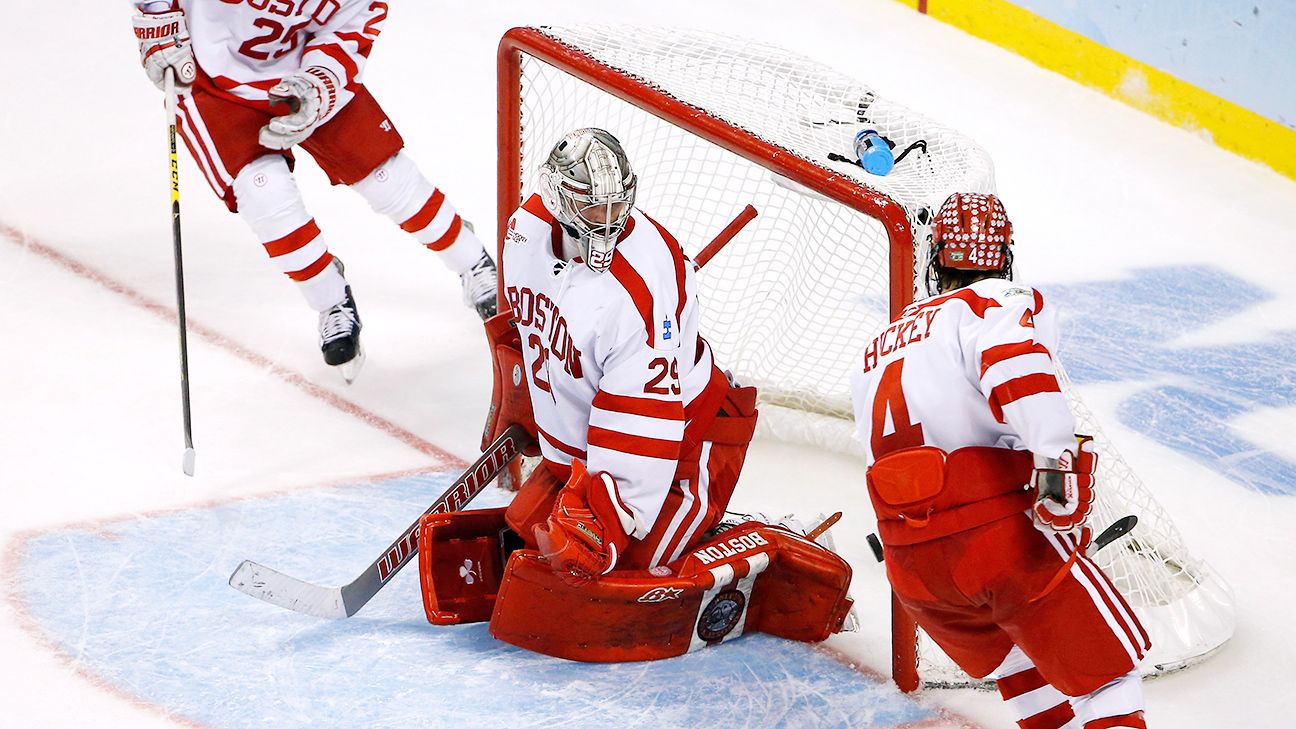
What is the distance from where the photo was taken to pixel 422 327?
4.36 metres

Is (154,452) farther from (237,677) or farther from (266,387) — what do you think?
(237,677)

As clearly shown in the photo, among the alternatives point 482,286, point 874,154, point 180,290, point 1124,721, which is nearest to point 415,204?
point 482,286

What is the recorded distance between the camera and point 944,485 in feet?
7.28

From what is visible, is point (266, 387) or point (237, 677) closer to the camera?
point (237, 677)

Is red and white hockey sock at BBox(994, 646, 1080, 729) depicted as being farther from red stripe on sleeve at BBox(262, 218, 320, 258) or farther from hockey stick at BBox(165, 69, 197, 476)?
red stripe on sleeve at BBox(262, 218, 320, 258)

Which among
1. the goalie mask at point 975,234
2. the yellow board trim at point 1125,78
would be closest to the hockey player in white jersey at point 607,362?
the goalie mask at point 975,234

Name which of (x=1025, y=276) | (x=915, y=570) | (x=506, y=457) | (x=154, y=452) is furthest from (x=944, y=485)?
(x=1025, y=276)

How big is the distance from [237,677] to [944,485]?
1.24 m

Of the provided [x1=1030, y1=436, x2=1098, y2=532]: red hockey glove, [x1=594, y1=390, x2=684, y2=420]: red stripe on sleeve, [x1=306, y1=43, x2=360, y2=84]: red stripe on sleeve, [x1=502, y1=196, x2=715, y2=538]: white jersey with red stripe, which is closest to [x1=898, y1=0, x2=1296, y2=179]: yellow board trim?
[x1=306, y1=43, x2=360, y2=84]: red stripe on sleeve

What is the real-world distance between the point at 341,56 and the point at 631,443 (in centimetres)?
155

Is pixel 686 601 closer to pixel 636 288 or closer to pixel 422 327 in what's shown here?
pixel 636 288

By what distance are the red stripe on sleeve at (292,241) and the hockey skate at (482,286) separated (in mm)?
452

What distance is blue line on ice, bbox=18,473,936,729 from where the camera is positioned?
268 centimetres

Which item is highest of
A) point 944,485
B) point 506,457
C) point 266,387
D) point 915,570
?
point 944,485
